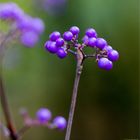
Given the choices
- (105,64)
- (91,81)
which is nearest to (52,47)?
(105,64)

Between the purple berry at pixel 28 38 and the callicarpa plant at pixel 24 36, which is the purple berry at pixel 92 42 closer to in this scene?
the callicarpa plant at pixel 24 36

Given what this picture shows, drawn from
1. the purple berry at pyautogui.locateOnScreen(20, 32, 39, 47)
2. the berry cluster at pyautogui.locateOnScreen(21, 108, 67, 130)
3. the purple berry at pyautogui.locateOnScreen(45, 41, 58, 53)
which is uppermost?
the purple berry at pyautogui.locateOnScreen(20, 32, 39, 47)

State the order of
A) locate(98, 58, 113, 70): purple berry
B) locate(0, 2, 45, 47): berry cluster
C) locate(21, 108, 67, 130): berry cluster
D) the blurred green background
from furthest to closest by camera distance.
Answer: the blurred green background < locate(0, 2, 45, 47): berry cluster < locate(21, 108, 67, 130): berry cluster < locate(98, 58, 113, 70): purple berry

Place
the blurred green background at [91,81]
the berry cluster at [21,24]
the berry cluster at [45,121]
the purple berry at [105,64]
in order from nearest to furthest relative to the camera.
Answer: the purple berry at [105,64] → the berry cluster at [45,121] → the berry cluster at [21,24] → the blurred green background at [91,81]

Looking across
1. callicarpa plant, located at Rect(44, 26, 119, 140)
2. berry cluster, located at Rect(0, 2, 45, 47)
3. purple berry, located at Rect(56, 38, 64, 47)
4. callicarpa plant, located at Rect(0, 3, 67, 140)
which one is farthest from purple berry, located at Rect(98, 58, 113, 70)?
berry cluster, located at Rect(0, 2, 45, 47)

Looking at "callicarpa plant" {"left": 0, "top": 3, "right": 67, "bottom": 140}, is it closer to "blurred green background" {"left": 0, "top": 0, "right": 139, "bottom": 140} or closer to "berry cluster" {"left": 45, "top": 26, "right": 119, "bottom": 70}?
"berry cluster" {"left": 45, "top": 26, "right": 119, "bottom": 70}

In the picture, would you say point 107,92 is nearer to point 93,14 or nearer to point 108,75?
point 108,75

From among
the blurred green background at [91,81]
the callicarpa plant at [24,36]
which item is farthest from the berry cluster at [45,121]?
the blurred green background at [91,81]

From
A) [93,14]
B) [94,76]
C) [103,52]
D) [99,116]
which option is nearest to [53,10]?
[93,14]

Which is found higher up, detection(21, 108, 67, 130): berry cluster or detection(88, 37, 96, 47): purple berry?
detection(88, 37, 96, 47): purple berry
